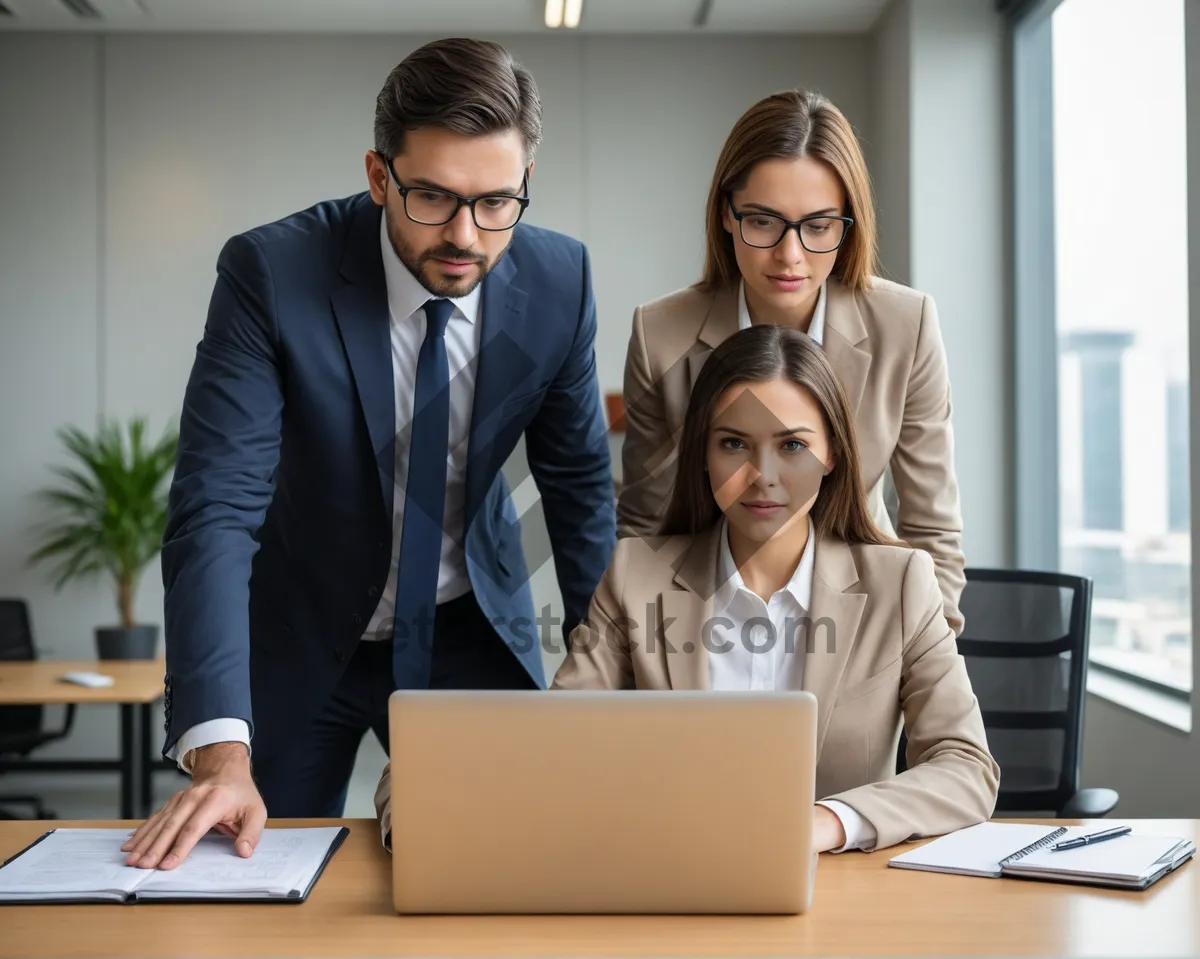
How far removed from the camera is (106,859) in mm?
1340

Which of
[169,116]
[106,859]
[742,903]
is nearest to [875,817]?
[742,903]

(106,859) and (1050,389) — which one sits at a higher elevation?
(1050,389)

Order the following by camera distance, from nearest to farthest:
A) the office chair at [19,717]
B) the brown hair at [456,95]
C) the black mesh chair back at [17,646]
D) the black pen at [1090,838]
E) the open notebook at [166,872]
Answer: the open notebook at [166,872], the black pen at [1090,838], the brown hair at [456,95], the office chair at [19,717], the black mesh chair back at [17,646]

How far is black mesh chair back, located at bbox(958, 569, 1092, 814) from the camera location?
238 centimetres

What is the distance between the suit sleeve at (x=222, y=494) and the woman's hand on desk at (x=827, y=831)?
66 centimetres

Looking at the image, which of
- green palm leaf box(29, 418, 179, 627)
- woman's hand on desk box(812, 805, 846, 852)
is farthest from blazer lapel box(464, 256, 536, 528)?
green palm leaf box(29, 418, 179, 627)

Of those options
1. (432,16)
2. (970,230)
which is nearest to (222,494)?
(970,230)

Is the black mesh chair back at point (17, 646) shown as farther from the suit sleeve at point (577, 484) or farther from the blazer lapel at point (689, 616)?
the blazer lapel at point (689, 616)

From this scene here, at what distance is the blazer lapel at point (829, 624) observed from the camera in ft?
5.48

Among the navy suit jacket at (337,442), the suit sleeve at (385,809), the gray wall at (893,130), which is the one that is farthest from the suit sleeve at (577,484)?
the gray wall at (893,130)

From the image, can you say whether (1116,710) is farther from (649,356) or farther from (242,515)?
(242,515)

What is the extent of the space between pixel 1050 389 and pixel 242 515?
3489mm

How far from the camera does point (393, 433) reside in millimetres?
1828

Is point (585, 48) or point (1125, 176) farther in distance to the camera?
point (585, 48)
